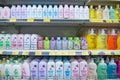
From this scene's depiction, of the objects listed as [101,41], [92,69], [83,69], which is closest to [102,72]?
[92,69]

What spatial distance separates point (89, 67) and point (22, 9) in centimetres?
114

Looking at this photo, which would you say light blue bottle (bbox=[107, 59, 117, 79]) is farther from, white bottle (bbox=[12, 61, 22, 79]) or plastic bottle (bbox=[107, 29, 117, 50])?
white bottle (bbox=[12, 61, 22, 79])

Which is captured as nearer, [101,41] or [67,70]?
[67,70]

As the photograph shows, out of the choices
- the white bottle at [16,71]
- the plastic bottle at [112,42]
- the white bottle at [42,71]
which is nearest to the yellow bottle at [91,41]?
the plastic bottle at [112,42]

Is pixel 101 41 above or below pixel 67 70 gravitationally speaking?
above

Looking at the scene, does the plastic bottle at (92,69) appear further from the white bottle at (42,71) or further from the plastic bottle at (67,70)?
the white bottle at (42,71)

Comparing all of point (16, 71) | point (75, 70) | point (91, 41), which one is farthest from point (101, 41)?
point (16, 71)

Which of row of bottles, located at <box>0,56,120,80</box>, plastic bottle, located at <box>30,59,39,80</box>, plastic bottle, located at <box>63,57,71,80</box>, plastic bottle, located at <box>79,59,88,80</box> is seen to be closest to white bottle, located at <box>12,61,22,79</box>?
row of bottles, located at <box>0,56,120,80</box>

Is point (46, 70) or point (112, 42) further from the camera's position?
point (112, 42)

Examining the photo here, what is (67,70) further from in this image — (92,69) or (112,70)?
(112,70)

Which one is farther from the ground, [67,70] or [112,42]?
[112,42]

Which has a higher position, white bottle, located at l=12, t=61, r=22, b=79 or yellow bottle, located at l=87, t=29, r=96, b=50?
yellow bottle, located at l=87, t=29, r=96, b=50

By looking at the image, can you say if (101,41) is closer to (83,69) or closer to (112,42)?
(112,42)

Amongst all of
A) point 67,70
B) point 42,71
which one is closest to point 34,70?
point 42,71
